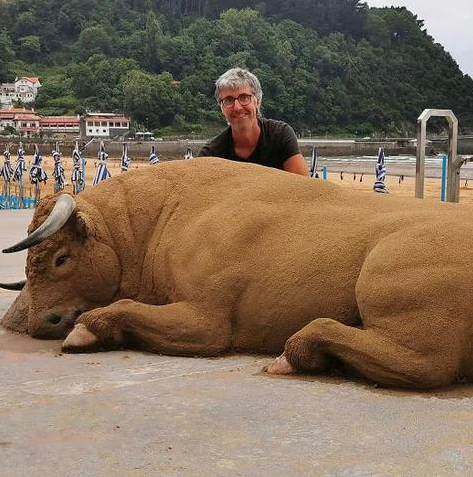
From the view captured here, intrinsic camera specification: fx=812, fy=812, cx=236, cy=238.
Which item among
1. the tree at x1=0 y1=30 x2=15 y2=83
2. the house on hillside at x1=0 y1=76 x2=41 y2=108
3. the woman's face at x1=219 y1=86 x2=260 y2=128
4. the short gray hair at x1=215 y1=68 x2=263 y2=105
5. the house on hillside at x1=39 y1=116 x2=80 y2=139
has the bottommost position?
the house on hillside at x1=39 y1=116 x2=80 y2=139

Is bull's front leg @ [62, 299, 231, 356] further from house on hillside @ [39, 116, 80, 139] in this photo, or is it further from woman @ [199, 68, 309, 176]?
house on hillside @ [39, 116, 80, 139]

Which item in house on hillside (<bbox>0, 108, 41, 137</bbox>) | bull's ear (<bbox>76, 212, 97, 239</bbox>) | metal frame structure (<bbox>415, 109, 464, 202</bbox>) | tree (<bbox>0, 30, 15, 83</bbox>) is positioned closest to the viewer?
bull's ear (<bbox>76, 212, 97, 239</bbox>)

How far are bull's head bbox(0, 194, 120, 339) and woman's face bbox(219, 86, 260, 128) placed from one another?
1725 mm

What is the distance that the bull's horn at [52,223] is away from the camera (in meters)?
5.26

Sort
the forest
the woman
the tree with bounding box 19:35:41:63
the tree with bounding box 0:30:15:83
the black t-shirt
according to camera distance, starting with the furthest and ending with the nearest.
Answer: the tree with bounding box 19:35:41:63 → the tree with bounding box 0:30:15:83 → the forest → the black t-shirt → the woman

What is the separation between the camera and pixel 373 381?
4418 millimetres

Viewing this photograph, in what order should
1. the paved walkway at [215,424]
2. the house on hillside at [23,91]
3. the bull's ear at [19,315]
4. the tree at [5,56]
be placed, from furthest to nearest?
the tree at [5,56], the house on hillside at [23,91], the bull's ear at [19,315], the paved walkway at [215,424]

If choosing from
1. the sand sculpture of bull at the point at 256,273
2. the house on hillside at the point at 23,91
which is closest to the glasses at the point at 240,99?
the sand sculpture of bull at the point at 256,273

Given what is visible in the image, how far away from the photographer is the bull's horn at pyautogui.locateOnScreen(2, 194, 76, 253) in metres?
5.26

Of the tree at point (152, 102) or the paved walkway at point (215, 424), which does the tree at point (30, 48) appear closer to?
the tree at point (152, 102)

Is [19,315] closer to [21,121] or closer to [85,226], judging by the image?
[85,226]

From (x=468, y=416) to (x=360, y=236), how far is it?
1468mm

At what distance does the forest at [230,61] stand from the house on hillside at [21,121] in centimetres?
882

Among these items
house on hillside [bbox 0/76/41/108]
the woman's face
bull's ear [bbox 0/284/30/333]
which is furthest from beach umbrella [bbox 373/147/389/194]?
house on hillside [bbox 0/76/41/108]
